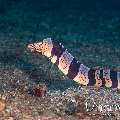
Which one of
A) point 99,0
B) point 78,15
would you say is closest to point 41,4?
point 78,15

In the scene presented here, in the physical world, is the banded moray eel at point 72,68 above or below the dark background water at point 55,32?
below

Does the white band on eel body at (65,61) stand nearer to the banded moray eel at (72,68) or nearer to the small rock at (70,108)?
the banded moray eel at (72,68)

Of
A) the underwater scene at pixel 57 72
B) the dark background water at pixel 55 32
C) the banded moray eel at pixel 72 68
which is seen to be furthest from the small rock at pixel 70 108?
the dark background water at pixel 55 32

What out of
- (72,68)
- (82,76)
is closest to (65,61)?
(72,68)

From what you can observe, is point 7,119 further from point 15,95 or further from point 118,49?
point 118,49

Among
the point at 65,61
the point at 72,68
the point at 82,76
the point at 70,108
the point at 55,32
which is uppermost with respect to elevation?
the point at 55,32

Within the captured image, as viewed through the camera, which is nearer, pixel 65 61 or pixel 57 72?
pixel 65 61

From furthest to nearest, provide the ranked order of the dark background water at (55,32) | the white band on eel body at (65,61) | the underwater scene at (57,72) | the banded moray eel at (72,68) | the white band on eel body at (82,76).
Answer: the dark background water at (55,32), the white band on eel body at (82,76), the white band on eel body at (65,61), the banded moray eel at (72,68), the underwater scene at (57,72)

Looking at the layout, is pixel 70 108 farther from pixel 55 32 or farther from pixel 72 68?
pixel 55 32
